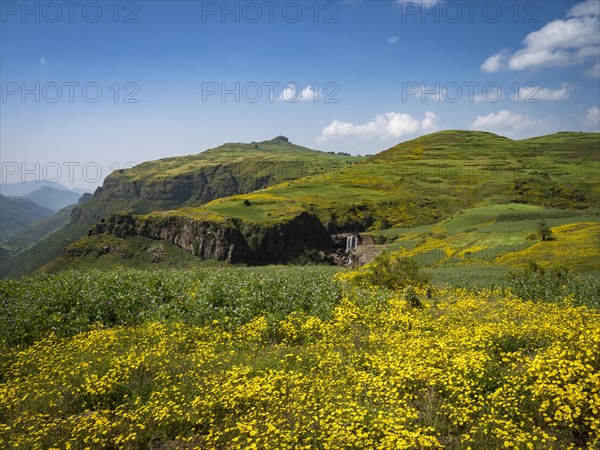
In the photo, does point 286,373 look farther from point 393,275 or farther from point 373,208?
point 373,208

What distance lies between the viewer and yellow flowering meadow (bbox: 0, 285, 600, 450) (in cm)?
776

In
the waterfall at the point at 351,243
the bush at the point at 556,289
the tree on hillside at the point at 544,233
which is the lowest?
the waterfall at the point at 351,243

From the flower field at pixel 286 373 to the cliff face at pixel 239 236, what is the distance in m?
89.7

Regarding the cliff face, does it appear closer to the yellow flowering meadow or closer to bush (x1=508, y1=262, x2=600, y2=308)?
bush (x1=508, y1=262, x2=600, y2=308)

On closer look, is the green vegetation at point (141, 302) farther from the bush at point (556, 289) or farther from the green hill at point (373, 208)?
the green hill at point (373, 208)

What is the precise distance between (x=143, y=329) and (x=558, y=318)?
1619 cm

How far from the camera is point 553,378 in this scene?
888 cm

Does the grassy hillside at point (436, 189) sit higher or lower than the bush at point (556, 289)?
higher

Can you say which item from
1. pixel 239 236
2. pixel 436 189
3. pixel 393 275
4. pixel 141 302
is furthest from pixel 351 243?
pixel 141 302

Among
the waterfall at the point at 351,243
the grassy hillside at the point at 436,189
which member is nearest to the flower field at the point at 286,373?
the waterfall at the point at 351,243

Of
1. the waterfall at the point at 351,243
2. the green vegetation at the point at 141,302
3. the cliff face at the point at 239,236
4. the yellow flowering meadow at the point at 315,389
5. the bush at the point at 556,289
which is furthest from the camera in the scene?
the waterfall at the point at 351,243

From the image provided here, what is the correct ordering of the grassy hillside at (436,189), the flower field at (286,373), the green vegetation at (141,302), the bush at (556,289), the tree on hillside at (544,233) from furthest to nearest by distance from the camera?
the grassy hillside at (436,189), the tree on hillside at (544,233), the bush at (556,289), the green vegetation at (141,302), the flower field at (286,373)

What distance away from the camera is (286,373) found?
1081cm

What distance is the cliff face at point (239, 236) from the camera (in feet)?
356
